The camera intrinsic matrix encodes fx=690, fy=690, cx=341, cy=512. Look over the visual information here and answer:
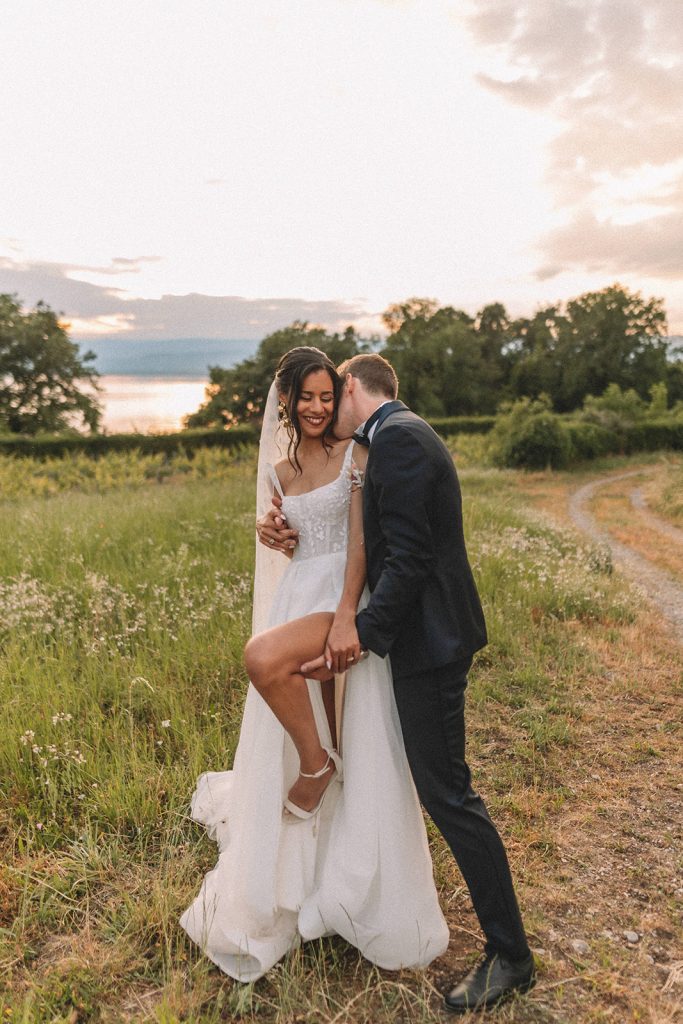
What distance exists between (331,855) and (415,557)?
50.4 inches

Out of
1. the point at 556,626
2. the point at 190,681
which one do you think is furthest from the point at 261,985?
the point at 556,626

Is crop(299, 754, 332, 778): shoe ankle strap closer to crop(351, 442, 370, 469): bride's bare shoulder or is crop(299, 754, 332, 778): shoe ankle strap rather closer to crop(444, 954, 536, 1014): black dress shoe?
crop(444, 954, 536, 1014): black dress shoe

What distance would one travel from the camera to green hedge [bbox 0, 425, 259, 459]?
29.3m

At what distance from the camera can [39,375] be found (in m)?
43.7

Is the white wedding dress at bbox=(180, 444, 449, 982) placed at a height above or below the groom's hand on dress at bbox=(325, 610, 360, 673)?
below

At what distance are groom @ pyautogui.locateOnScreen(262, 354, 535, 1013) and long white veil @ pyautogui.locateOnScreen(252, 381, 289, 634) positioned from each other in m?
0.79

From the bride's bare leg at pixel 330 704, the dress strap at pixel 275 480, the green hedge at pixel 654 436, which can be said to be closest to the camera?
the bride's bare leg at pixel 330 704

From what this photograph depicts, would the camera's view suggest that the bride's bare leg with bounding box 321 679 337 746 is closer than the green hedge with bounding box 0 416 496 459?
Yes

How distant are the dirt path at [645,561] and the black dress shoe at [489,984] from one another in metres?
5.10

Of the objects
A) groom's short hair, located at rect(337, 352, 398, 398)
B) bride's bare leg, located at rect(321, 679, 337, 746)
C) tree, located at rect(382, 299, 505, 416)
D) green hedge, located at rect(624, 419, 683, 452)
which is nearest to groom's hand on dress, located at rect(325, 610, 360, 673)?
bride's bare leg, located at rect(321, 679, 337, 746)

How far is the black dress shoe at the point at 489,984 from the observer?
8.13 feet

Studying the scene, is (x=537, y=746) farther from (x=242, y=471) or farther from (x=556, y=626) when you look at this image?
(x=242, y=471)

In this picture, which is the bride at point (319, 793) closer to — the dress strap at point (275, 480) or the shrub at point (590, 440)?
the dress strap at point (275, 480)

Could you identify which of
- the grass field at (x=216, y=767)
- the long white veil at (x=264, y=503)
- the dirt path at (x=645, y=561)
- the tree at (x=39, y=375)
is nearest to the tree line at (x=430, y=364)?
the tree at (x=39, y=375)
